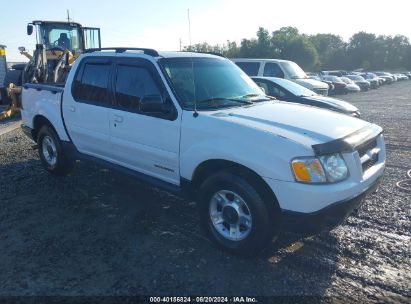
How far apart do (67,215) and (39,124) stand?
7.81ft

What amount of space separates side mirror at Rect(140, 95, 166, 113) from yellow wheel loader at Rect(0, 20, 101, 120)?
9.27 meters

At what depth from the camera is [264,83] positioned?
1048 cm

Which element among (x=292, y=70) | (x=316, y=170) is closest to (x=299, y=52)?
(x=292, y=70)

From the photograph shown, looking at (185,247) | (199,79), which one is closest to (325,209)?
(185,247)

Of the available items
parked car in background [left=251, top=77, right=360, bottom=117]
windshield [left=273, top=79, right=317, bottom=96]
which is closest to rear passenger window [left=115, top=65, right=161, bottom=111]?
parked car in background [left=251, top=77, right=360, bottom=117]

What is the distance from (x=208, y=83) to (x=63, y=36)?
1274 centimetres

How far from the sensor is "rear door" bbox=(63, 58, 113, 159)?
5.09 m

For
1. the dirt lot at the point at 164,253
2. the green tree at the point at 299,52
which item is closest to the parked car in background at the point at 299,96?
the dirt lot at the point at 164,253

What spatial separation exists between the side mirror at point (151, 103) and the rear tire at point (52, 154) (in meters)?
2.52

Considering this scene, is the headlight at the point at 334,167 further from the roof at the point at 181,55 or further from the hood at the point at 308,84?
the hood at the point at 308,84

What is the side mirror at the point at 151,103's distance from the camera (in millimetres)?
4098

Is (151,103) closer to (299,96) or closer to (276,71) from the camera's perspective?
(299,96)

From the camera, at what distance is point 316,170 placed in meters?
3.39

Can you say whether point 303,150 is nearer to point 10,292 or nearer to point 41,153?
point 10,292
